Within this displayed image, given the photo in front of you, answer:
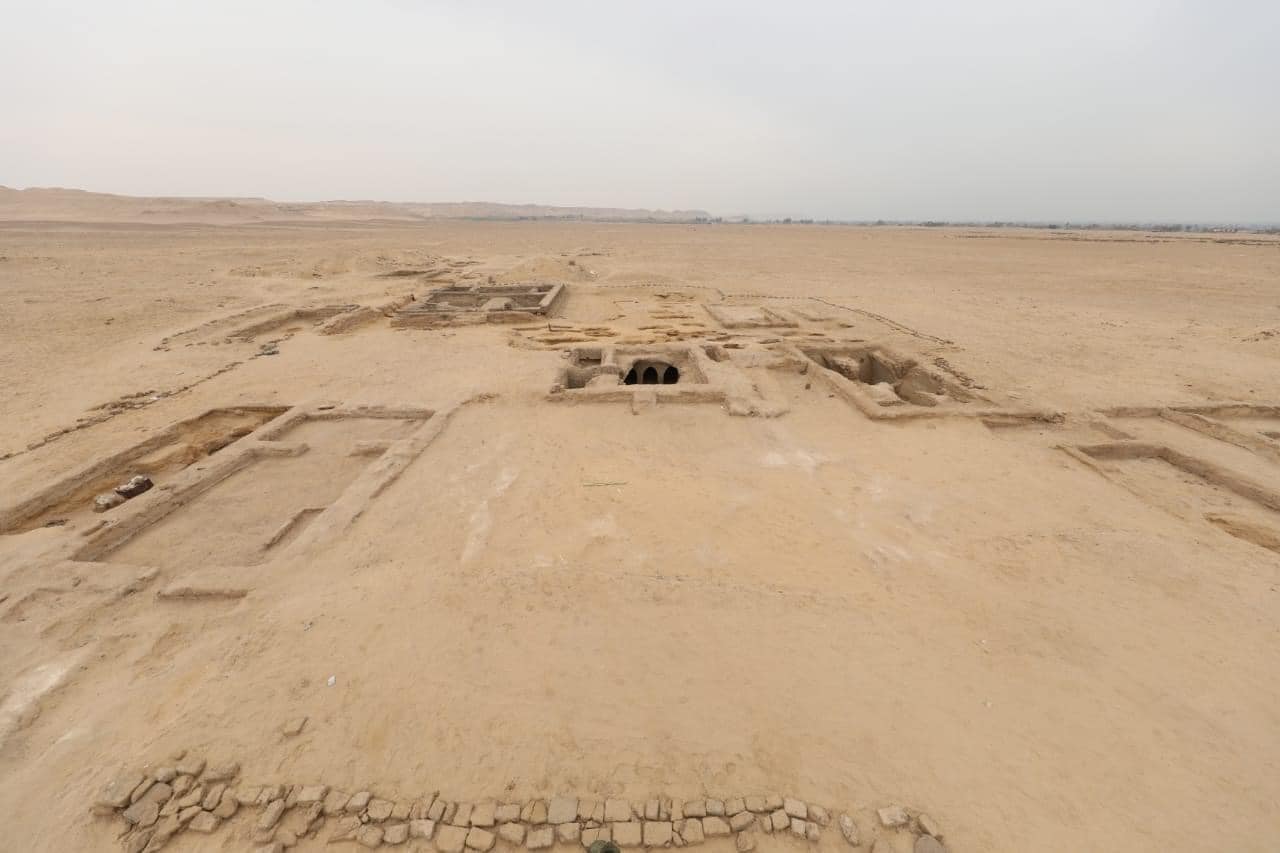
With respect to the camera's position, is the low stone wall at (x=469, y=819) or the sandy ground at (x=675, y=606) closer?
the low stone wall at (x=469, y=819)

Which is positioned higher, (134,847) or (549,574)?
(549,574)

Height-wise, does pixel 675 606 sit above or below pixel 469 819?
above

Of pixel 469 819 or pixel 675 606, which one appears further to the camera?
pixel 675 606

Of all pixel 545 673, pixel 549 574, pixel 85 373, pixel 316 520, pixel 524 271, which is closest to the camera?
pixel 545 673

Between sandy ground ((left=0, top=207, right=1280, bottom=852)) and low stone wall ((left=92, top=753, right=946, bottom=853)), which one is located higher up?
sandy ground ((left=0, top=207, right=1280, bottom=852))

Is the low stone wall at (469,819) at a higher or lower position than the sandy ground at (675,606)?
lower

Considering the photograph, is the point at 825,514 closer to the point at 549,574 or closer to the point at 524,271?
the point at 549,574

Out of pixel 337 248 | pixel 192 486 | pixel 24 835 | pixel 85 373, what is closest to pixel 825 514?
pixel 24 835

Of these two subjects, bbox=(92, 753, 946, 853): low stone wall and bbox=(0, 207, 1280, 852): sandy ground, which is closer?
bbox=(92, 753, 946, 853): low stone wall
